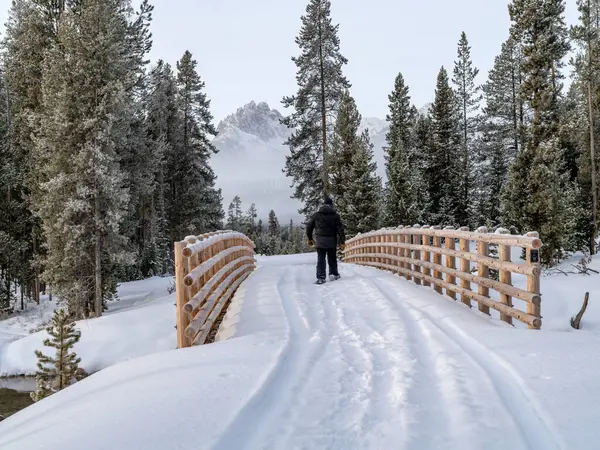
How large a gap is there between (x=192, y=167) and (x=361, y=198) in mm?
14364

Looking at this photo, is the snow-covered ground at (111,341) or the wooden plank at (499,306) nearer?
the wooden plank at (499,306)

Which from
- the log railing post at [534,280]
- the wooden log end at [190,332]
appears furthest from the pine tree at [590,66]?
the wooden log end at [190,332]

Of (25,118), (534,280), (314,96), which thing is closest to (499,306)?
(534,280)

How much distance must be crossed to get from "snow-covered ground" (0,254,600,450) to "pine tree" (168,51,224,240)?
26645 millimetres

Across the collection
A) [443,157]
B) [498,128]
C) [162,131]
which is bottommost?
[443,157]

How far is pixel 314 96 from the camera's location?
91.5 ft

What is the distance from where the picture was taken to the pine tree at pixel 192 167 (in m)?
31.3

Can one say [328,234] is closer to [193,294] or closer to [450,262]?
[450,262]

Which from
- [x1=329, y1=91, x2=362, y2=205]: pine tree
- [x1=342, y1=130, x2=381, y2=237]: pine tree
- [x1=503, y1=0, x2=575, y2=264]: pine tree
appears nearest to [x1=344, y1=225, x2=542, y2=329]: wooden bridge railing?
[x1=503, y1=0, x2=575, y2=264]: pine tree

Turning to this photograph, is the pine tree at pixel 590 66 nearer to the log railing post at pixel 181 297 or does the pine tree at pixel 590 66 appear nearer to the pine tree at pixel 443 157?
the pine tree at pixel 443 157

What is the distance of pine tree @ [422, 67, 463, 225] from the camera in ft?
109

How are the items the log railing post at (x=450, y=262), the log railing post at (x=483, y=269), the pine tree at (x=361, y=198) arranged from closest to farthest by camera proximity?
the log railing post at (x=483, y=269), the log railing post at (x=450, y=262), the pine tree at (x=361, y=198)

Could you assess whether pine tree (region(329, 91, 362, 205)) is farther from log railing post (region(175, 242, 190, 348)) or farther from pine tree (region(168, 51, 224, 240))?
log railing post (region(175, 242, 190, 348))

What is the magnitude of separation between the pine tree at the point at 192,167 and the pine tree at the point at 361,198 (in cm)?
1231
